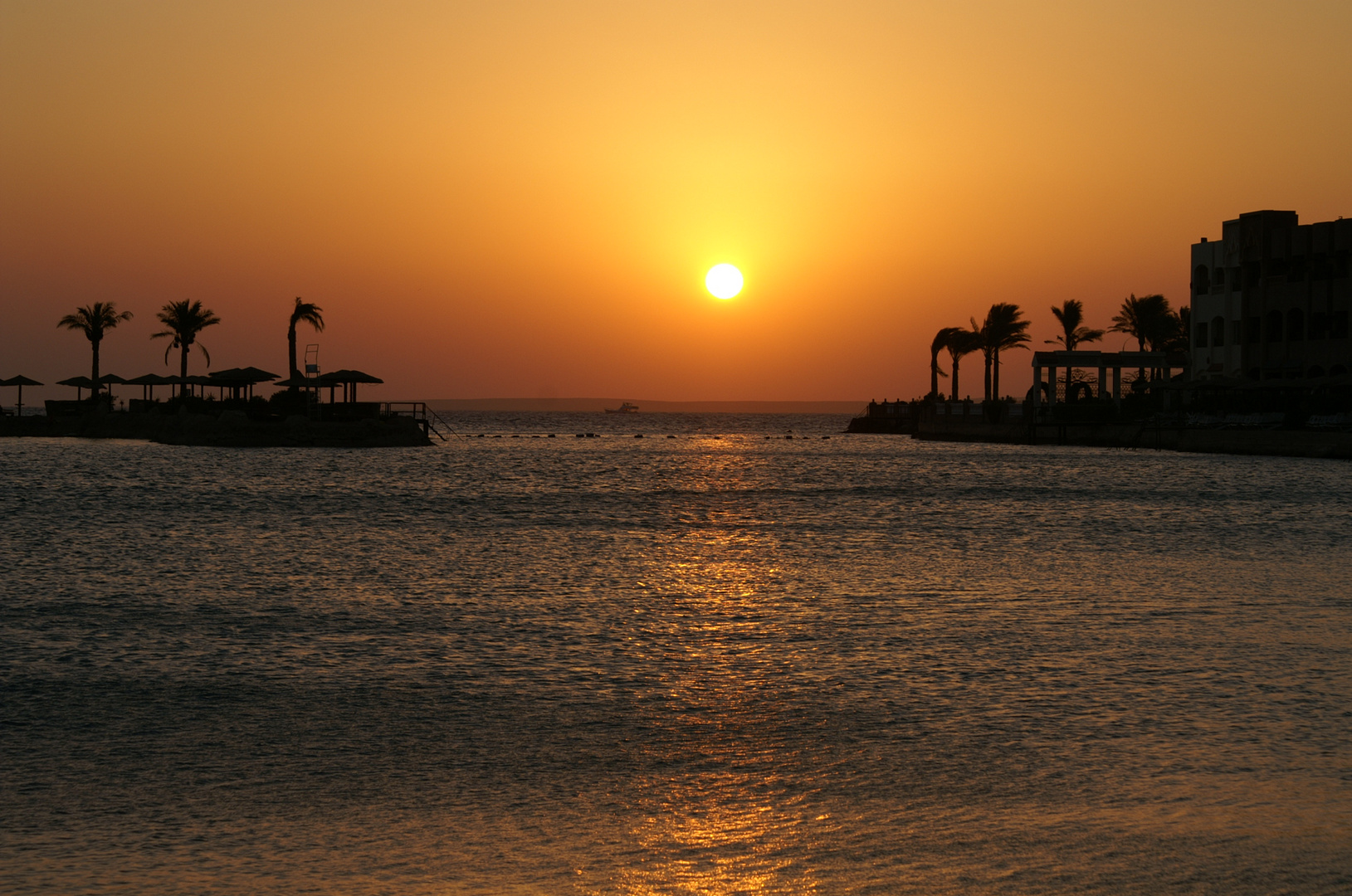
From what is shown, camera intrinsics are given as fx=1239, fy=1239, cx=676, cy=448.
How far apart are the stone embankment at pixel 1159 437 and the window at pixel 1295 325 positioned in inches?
304

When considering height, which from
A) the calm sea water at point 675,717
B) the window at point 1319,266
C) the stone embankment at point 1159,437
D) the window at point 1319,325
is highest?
the window at point 1319,266

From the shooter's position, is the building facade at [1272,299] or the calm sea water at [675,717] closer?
the calm sea water at [675,717]

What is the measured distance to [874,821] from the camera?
664 cm

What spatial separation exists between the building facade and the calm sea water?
53.8m

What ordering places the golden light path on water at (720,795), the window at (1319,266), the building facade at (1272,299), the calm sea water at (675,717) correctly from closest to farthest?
the golden light path on water at (720,795), the calm sea water at (675,717), the building facade at (1272,299), the window at (1319,266)

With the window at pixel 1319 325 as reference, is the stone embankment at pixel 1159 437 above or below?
below

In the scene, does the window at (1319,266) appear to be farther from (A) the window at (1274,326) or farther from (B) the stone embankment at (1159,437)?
(B) the stone embankment at (1159,437)

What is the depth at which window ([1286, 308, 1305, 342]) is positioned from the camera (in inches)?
2884

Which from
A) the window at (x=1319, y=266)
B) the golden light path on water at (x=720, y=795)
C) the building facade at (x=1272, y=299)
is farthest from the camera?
the window at (x=1319, y=266)

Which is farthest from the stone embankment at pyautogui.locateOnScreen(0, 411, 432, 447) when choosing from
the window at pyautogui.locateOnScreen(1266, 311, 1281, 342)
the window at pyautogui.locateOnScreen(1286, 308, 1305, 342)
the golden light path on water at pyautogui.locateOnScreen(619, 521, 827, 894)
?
the golden light path on water at pyautogui.locateOnScreen(619, 521, 827, 894)

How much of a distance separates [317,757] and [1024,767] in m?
4.51

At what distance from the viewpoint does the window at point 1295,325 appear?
73.2 m

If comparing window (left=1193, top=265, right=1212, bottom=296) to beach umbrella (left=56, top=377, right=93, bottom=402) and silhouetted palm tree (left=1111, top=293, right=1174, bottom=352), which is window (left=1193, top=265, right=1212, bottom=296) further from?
beach umbrella (left=56, top=377, right=93, bottom=402)

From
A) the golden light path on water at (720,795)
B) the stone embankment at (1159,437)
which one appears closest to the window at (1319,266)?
the stone embankment at (1159,437)
